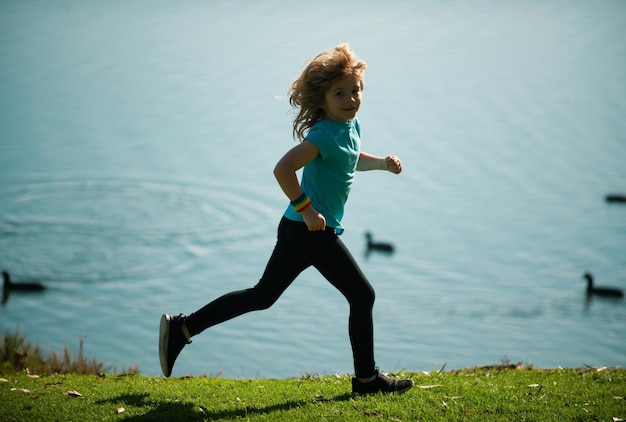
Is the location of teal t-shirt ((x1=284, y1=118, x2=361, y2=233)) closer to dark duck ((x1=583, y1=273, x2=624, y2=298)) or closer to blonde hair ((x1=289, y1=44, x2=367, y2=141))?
blonde hair ((x1=289, y1=44, x2=367, y2=141))

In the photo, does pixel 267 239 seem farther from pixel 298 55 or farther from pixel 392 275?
pixel 298 55

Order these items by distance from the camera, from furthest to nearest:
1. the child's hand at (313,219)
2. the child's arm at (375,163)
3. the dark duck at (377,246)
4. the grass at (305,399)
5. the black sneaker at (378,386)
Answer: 1. the dark duck at (377,246)
2. the child's arm at (375,163)
3. the black sneaker at (378,386)
4. the grass at (305,399)
5. the child's hand at (313,219)

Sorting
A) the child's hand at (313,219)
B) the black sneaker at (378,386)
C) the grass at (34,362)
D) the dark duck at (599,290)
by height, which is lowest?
the dark duck at (599,290)

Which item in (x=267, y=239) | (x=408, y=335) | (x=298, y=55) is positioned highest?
(x=298, y=55)

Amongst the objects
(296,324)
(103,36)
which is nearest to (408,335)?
(296,324)

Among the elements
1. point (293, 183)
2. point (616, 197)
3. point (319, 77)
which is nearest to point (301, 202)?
point (293, 183)

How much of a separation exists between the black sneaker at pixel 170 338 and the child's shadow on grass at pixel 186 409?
→ 25cm

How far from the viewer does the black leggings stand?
5.93m

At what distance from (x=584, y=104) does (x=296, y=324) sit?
1365 centimetres

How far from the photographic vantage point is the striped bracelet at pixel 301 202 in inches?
223

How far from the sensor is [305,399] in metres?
6.33

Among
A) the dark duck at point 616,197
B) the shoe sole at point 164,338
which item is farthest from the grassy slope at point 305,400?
the dark duck at point 616,197

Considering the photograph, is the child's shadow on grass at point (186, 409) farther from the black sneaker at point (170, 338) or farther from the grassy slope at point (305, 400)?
the black sneaker at point (170, 338)

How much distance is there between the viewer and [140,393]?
650 cm
